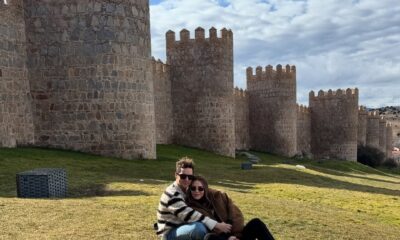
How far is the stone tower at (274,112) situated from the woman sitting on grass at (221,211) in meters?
32.3

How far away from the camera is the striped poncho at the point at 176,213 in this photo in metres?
6.11

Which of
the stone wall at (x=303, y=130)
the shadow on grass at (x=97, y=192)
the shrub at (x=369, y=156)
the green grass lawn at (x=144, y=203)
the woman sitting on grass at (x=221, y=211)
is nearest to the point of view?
the woman sitting on grass at (x=221, y=211)

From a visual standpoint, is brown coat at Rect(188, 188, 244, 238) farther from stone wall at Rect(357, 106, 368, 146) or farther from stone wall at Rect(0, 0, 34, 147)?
stone wall at Rect(357, 106, 368, 146)

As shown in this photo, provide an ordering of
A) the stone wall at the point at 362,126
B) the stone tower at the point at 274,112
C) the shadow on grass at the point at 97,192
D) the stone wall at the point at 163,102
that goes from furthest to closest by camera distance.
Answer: the stone wall at the point at 362,126 → the stone tower at the point at 274,112 → the stone wall at the point at 163,102 → the shadow on grass at the point at 97,192

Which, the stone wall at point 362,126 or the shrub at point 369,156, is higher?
the stone wall at point 362,126

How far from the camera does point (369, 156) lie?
48.0 meters

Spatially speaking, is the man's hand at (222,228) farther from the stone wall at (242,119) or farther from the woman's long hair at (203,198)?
the stone wall at (242,119)

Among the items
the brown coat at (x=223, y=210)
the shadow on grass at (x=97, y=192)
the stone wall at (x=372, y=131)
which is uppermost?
the brown coat at (x=223, y=210)

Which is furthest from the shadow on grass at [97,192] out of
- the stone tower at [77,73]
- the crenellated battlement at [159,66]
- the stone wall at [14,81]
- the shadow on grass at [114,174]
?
the crenellated battlement at [159,66]

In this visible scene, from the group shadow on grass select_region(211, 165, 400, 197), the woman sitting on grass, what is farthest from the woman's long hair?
shadow on grass select_region(211, 165, 400, 197)

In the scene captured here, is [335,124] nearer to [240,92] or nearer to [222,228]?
[240,92]

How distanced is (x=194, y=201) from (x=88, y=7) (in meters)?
13.0

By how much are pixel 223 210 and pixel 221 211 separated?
3 cm

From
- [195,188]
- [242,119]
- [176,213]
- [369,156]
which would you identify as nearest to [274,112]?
[242,119]
